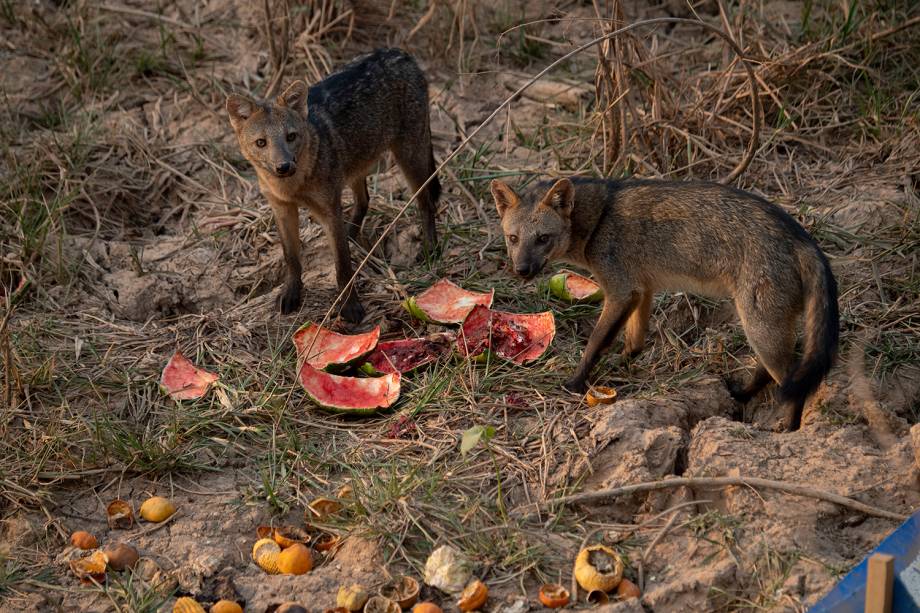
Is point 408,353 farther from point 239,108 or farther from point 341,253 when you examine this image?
point 239,108

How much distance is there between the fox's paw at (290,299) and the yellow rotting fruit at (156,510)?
2040 millimetres

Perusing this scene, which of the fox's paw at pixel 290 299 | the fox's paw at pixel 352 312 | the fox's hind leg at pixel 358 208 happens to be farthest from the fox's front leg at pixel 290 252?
the fox's hind leg at pixel 358 208

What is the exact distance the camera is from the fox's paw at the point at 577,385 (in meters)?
6.02

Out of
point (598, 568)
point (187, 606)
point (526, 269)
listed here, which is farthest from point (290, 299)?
point (598, 568)

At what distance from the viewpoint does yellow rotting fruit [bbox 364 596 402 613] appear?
4.39 meters

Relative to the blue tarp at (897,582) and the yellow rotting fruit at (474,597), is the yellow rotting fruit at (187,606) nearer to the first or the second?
the yellow rotting fruit at (474,597)

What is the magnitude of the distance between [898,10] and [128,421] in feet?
22.5

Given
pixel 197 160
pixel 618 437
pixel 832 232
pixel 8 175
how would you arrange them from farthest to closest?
pixel 197 160
pixel 8 175
pixel 832 232
pixel 618 437

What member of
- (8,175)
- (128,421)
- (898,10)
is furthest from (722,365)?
(8,175)

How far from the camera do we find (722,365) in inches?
248

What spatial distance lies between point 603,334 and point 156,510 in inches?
105

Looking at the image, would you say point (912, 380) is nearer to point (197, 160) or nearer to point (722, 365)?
point (722, 365)

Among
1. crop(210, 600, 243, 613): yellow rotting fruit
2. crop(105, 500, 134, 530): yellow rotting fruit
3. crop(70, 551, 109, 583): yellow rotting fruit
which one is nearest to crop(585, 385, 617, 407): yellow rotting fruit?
crop(210, 600, 243, 613): yellow rotting fruit

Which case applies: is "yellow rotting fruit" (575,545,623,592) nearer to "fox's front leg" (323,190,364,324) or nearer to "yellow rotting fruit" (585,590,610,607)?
"yellow rotting fruit" (585,590,610,607)
